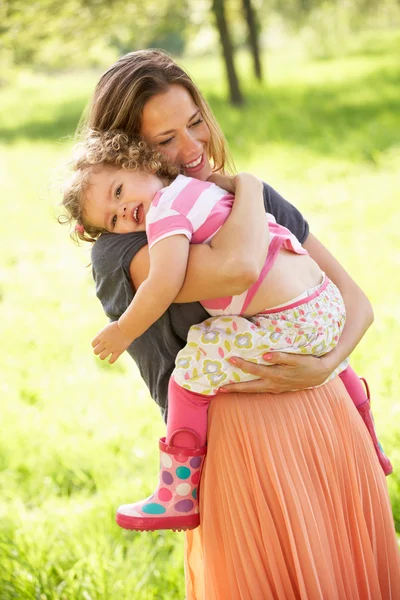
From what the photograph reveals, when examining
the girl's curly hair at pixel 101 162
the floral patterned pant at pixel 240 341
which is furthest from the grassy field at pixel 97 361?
the floral patterned pant at pixel 240 341

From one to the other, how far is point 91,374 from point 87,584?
2.06 metres

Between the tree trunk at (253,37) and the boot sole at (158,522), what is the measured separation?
1371 centimetres

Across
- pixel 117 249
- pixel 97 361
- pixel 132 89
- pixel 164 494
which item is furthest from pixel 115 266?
pixel 97 361

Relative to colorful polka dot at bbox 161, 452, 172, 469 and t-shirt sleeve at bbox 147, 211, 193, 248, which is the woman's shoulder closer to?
t-shirt sleeve at bbox 147, 211, 193, 248

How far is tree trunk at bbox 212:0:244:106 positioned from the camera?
42.1 ft

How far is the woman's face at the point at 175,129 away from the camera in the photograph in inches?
79.0

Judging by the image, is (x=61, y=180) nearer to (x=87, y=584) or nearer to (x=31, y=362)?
(x=87, y=584)

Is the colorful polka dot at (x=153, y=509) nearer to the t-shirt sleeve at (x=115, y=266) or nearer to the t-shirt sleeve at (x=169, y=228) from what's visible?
the t-shirt sleeve at (x=115, y=266)

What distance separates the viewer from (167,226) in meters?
1.76

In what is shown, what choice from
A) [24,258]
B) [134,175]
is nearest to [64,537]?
[134,175]

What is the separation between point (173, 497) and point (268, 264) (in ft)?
1.98

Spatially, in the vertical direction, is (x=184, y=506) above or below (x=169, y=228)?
below

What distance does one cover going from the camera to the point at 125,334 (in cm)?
183

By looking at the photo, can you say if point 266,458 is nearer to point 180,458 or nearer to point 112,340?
point 180,458
